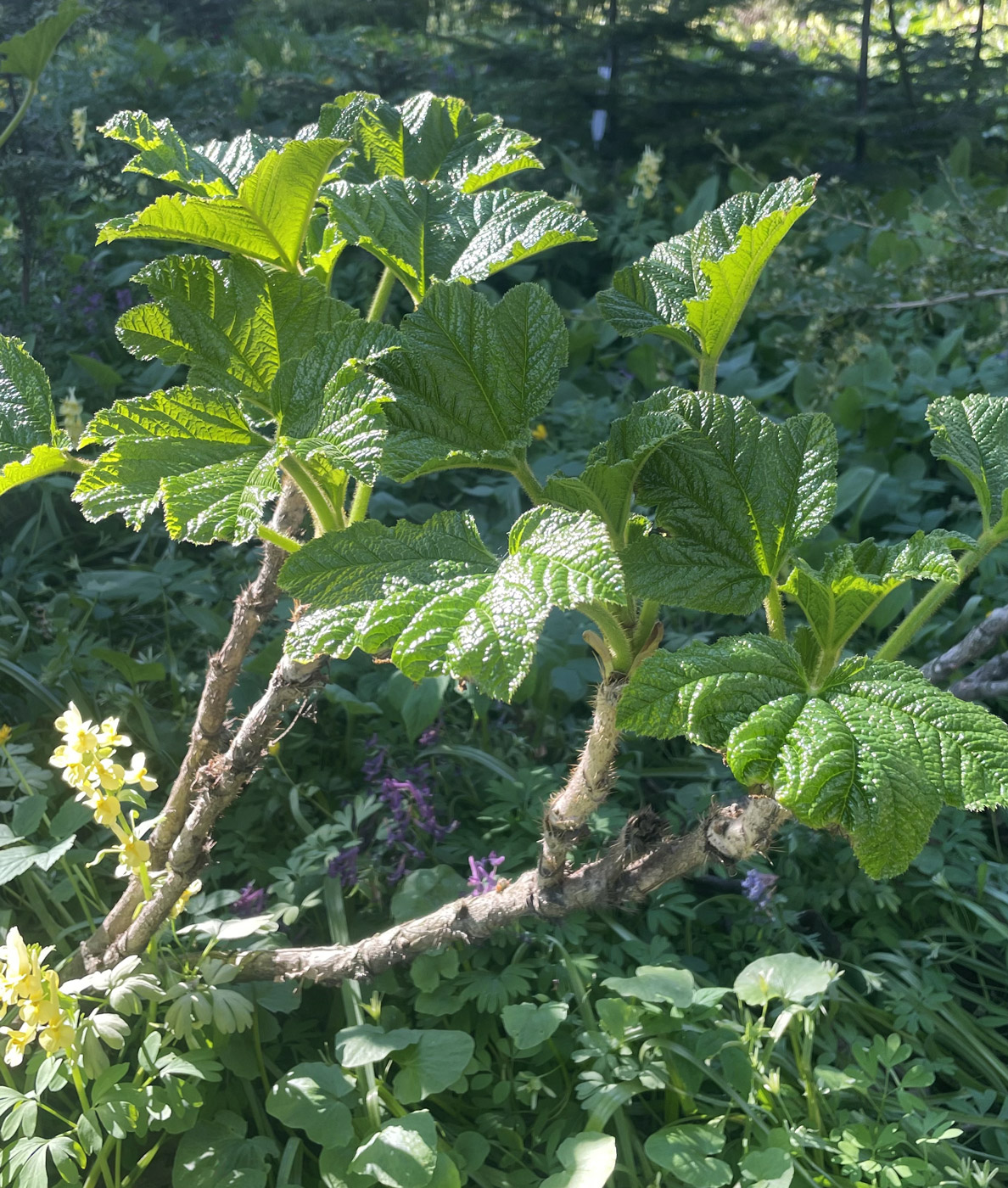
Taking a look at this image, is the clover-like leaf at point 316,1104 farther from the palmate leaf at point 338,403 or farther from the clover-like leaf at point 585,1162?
the palmate leaf at point 338,403

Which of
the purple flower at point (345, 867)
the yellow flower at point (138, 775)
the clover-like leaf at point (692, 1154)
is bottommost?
the clover-like leaf at point (692, 1154)

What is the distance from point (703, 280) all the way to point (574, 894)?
2.14ft

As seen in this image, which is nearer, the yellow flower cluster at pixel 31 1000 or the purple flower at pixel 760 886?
the yellow flower cluster at pixel 31 1000

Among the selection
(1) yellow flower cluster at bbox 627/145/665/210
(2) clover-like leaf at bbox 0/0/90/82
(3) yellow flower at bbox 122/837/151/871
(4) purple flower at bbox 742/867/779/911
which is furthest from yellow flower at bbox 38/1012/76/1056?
(1) yellow flower cluster at bbox 627/145/665/210

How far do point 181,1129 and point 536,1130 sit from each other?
52cm

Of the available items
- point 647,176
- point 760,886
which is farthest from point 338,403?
point 647,176

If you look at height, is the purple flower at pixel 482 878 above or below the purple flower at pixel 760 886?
above

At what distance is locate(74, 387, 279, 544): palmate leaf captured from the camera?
0.73m

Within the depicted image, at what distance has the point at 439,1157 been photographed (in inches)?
52.4

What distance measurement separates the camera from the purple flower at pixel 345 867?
1.78 metres

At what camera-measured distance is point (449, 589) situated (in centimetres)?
70

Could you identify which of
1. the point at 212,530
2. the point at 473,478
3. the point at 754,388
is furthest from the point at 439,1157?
the point at 754,388

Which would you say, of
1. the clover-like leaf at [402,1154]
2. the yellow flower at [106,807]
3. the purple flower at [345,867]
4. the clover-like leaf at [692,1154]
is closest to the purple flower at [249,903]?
the purple flower at [345,867]

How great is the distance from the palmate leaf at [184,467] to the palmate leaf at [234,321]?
62 millimetres
